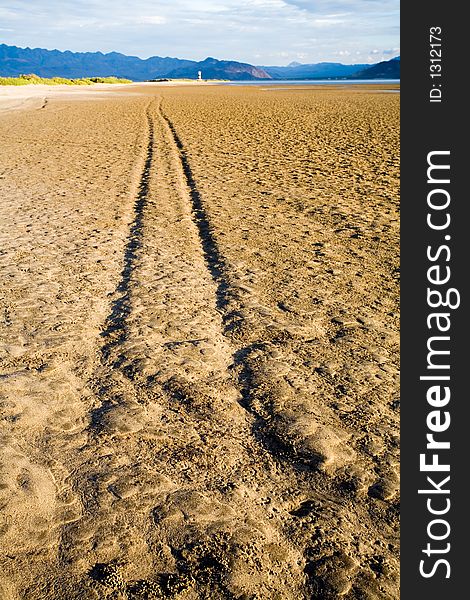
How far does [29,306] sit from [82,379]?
128cm

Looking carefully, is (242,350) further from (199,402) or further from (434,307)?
(434,307)

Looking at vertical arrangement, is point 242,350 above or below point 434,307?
below

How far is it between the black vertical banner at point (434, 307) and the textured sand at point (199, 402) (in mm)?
177

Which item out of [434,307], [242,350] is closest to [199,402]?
[242,350]

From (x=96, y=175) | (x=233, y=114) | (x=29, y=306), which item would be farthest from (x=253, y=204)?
(x=233, y=114)

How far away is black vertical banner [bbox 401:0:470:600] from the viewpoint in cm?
220

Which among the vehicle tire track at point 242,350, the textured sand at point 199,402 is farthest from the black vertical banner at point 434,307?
the vehicle tire track at point 242,350

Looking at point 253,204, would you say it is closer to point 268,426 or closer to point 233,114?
point 268,426

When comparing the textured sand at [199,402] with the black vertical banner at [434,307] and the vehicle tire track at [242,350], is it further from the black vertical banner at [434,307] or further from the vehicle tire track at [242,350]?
the black vertical banner at [434,307]

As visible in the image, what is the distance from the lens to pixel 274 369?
3.62 metres

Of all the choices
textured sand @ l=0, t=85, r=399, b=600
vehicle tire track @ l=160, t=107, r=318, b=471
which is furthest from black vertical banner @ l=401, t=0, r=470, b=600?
vehicle tire track @ l=160, t=107, r=318, b=471

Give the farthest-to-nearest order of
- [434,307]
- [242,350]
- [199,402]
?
[242,350] < [199,402] < [434,307]

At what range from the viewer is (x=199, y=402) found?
129 inches

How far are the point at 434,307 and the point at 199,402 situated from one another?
134cm
